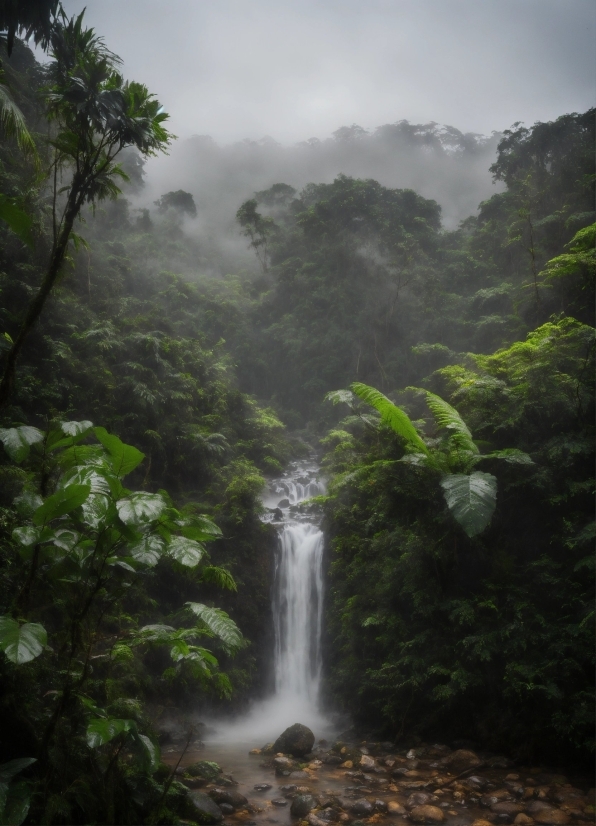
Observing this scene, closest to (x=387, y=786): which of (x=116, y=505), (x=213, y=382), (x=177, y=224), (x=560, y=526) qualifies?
(x=560, y=526)

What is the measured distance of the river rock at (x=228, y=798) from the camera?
4.90 metres

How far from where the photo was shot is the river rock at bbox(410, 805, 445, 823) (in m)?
4.45

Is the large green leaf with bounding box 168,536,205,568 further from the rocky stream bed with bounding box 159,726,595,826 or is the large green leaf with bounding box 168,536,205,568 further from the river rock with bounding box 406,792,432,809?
the river rock with bounding box 406,792,432,809

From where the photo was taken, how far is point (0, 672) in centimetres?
275

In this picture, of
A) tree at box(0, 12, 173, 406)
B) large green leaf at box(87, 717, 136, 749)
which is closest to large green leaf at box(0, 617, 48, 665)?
large green leaf at box(87, 717, 136, 749)

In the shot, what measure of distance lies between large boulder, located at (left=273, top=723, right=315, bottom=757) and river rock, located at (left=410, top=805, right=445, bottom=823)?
2.59 metres

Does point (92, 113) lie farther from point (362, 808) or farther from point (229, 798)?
point (362, 808)

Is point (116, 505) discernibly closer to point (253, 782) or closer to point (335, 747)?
point (253, 782)

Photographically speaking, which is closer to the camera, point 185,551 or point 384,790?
point 185,551

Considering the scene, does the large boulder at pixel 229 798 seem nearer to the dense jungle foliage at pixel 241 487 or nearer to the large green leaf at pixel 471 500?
the dense jungle foliage at pixel 241 487

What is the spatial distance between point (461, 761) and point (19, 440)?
569 centimetres

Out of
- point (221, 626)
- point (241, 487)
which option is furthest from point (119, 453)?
point (241, 487)

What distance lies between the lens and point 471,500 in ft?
16.9

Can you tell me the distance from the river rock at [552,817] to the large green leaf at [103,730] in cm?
396
